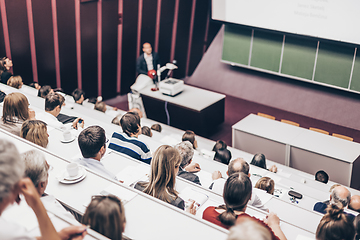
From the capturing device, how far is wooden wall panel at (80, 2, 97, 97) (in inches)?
274

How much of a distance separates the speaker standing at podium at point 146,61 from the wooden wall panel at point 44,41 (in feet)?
5.38

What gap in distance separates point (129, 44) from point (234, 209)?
6.35m

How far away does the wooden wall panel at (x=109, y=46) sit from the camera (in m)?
7.36

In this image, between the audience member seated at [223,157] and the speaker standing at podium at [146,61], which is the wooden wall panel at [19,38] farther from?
the audience member seated at [223,157]

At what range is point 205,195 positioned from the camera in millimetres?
2607

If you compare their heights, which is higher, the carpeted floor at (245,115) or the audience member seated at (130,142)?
the audience member seated at (130,142)

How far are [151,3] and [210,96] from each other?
2676mm

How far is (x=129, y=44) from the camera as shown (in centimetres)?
809

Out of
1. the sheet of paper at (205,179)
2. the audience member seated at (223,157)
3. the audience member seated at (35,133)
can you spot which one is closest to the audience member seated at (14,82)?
the audience member seated at (35,133)

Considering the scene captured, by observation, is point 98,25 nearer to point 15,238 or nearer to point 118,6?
point 118,6

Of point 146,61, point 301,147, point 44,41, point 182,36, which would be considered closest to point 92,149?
point 301,147

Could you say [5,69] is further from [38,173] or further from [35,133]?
[38,173]

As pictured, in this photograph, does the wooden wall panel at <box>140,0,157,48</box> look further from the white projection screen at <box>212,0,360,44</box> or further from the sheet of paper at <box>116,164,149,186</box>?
the sheet of paper at <box>116,164,149,186</box>

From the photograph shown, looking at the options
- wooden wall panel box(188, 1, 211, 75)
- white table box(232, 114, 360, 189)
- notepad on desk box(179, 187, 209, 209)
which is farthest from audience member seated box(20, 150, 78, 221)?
wooden wall panel box(188, 1, 211, 75)
